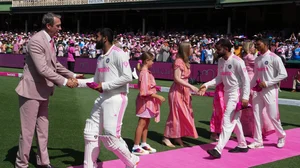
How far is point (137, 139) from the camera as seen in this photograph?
6613 millimetres

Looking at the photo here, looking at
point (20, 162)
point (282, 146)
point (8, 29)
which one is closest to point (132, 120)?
point (282, 146)

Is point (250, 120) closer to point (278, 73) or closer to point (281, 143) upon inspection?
point (281, 143)

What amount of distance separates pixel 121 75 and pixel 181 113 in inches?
92.1

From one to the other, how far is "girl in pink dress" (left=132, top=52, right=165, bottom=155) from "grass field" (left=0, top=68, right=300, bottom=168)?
0.41 metres

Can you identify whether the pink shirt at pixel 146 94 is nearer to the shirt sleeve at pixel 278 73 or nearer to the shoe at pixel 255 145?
the shoe at pixel 255 145

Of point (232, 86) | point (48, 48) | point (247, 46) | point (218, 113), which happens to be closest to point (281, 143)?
point (218, 113)

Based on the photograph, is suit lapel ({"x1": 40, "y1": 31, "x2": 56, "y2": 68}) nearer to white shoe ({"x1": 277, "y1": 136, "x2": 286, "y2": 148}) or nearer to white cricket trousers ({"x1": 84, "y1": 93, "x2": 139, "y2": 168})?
white cricket trousers ({"x1": 84, "y1": 93, "x2": 139, "y2": 168})

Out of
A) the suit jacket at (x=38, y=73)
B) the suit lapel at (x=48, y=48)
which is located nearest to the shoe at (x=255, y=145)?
the suit jacket at (x=38, y=73)

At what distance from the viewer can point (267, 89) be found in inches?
280

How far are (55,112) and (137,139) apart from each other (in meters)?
3.96

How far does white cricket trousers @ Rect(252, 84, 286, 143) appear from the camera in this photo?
23.2 ft

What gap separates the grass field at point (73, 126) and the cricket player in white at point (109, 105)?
1.02 m

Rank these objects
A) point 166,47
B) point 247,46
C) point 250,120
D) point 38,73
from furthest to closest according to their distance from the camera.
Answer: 1. point 166,47
2. point 247,46
3. point 250,120
4. point 38,73

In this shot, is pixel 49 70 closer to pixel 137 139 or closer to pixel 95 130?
pixel 95 130
